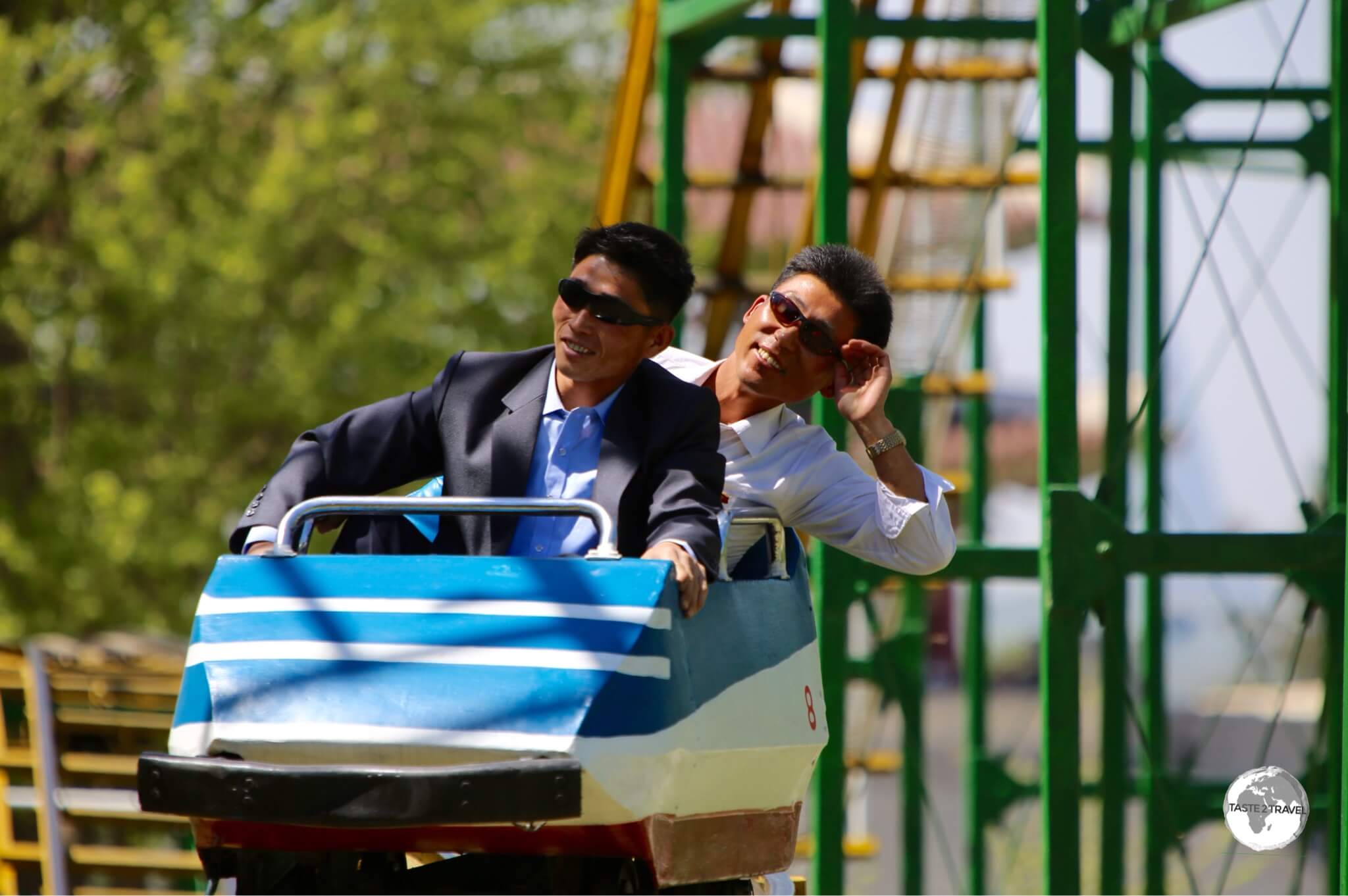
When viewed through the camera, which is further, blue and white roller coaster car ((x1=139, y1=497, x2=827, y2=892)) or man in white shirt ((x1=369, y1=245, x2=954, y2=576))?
→ man in white shirt ((x1=369, y1=245, x2=954, y2=576))

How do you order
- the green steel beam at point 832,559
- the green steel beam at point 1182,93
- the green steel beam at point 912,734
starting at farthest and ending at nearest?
the green steel beam at point 912,734, the green steel beam at point 1182,93, the green steel beam at point 832,559

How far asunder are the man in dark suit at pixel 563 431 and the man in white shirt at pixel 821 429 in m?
0.38

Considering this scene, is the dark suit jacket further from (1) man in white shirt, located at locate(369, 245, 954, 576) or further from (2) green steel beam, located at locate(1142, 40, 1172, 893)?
(2) green steel beam, located at locate(1142, 40, 1172, 893)

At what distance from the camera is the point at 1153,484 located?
26.4 feet

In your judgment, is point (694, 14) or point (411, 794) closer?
point (411, 794)

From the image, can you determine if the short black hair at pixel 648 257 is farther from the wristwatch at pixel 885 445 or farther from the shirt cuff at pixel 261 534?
the shirt cuff at pixel 261 534

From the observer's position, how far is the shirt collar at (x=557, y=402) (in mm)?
3480

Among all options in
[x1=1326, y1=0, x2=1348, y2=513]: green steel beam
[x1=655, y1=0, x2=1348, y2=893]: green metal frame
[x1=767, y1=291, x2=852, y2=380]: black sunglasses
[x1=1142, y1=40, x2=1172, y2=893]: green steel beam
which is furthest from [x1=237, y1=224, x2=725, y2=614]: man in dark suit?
[x1=1142, y1=40, x2=1172, y2=893]: green steel beam

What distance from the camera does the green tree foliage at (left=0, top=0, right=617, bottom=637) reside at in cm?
1296

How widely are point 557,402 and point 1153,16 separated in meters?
3.59

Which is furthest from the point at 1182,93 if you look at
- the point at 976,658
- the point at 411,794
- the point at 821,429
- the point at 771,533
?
the point at 411,794

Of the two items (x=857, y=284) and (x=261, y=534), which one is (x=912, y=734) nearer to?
(x=857, y=284)

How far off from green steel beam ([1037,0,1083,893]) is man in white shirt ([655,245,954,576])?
153cm

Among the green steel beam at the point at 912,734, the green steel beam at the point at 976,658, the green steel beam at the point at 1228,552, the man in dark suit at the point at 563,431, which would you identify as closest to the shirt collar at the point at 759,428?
the man in dark suit at the point at 563,431
